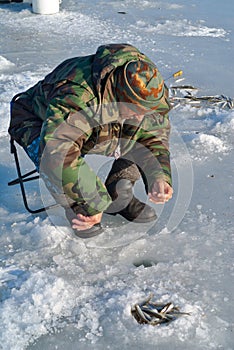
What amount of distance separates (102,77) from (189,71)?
116 inches

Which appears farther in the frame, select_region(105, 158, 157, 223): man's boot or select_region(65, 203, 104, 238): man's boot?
select_region(105, 158, 157, 223): man's boot

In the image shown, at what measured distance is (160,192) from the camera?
2.50m

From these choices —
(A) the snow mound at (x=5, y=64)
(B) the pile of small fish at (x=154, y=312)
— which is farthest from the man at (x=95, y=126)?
(A) the snow mound at (x=5, y=64)

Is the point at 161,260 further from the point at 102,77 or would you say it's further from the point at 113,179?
the point at 102,77

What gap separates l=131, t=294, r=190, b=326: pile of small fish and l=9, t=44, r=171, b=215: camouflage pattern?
47 cm

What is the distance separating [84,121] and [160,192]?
502 mm

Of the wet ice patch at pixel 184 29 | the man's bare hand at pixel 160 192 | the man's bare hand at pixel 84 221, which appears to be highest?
the man's bare hand at pixel 160 192

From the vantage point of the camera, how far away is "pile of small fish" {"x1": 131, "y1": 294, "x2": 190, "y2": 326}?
82.7 inches

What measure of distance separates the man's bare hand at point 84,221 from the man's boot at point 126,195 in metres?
0.29

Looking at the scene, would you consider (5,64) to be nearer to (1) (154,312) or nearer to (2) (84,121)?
(2) (84,121)

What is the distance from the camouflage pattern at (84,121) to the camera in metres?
2.25

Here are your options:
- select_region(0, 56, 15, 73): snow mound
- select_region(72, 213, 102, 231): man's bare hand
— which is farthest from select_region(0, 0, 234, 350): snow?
select_region(0, 56, 15, 73): snow mound

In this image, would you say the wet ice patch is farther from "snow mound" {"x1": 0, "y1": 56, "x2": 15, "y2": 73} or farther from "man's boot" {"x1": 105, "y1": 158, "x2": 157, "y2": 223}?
"man's boot" {"x1": 105, "y1": 158, "x2": 157, "y2": 223}

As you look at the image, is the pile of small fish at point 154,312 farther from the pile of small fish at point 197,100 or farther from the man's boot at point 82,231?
the pile of small fish at point 197,100
